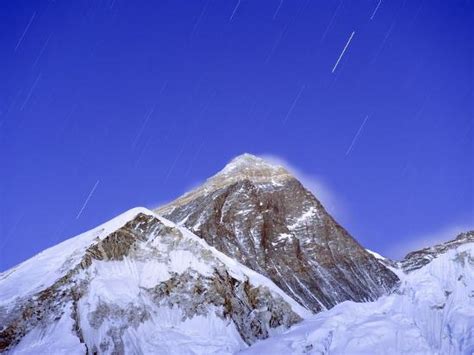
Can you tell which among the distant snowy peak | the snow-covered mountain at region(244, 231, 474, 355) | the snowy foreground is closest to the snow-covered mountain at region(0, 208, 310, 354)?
the snowy foreground

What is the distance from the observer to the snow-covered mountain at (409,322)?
62281 millimetres

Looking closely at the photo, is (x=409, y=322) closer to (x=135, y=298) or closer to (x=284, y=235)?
(x=135, y=298)

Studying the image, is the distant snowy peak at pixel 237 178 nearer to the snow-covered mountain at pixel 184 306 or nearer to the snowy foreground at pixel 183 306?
the snow-covered mountain at pixel 184 306

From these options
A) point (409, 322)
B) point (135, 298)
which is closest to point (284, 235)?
point (135, 298)

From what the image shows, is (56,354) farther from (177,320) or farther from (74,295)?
(177,320)

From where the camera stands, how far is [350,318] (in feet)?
229

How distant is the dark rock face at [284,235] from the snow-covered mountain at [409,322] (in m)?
65.9

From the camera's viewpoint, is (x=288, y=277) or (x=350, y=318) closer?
(x=350, y=318)

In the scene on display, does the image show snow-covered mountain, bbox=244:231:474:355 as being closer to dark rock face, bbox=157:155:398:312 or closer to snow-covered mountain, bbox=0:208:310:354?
snow-covered mountain, bbox=0:208:310:354

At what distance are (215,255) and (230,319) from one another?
1066cm

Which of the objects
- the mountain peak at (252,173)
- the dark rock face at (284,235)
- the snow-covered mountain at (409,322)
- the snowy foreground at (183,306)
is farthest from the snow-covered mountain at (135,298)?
the mountain peak at (252,173)

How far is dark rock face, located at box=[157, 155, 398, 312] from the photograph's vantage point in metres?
149

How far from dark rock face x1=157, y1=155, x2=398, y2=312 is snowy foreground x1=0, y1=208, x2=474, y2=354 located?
4111 cm

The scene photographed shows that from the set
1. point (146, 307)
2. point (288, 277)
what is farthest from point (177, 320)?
point (288, 277)
